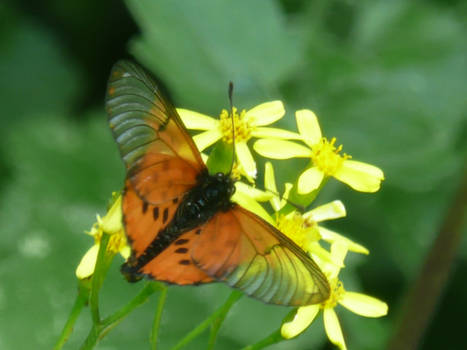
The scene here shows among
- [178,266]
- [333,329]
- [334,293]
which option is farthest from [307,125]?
[178,266]

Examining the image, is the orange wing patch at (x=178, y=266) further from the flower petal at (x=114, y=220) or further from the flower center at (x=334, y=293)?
the flower center at (x=334, y=293)

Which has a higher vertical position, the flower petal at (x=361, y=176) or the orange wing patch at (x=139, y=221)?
the flower petal at (x=361, y=176)

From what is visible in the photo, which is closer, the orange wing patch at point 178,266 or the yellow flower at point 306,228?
the orange wing patch at point 178,266

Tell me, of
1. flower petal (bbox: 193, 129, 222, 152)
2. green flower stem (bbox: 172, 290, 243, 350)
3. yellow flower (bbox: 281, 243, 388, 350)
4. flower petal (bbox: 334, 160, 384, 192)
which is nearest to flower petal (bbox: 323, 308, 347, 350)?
yellow flower (bbox: 281, 243, 388, 350)

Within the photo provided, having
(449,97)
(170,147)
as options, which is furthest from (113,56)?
(170,147)

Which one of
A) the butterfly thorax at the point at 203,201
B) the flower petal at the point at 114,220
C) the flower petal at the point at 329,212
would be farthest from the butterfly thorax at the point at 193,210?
the flower petal at the point at 329,212

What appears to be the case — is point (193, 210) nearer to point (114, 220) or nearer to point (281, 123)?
point (114, 220)

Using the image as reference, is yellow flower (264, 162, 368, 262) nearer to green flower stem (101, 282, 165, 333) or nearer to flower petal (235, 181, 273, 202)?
flower petal (235, 181, 273, 202)

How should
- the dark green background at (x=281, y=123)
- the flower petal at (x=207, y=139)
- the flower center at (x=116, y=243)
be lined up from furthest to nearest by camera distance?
the dark green background at (x=281, y=123) < the flower petal at (x=207, y=139) < the flower center at (x=116, y=243)
